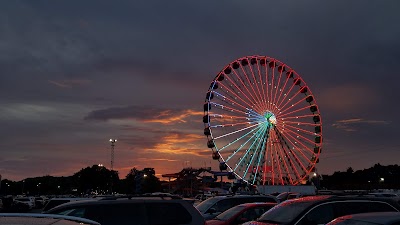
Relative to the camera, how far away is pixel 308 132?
4597 cm

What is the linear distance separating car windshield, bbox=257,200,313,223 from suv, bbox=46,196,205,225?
1.62 meters

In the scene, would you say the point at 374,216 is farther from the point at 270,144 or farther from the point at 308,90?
the point at 308,90

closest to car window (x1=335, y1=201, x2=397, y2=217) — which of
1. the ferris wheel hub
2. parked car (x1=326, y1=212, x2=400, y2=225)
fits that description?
parked car (x1=326, y1=212, x2=400, y2=225)

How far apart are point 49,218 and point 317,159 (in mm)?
44289

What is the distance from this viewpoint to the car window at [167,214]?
9156mm

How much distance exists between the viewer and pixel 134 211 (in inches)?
357

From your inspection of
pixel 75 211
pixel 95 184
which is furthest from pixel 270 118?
pixel 95 184

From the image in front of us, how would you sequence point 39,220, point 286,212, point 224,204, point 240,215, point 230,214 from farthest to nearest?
point 224,204
point 230,214
point 240,215
point 286,212
point 39,220

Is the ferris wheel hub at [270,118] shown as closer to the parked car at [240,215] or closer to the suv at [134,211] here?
the parked car at [240,215]

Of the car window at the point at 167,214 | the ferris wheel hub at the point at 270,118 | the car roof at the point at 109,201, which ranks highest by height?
the ferris wheel hub at the point at 270,118

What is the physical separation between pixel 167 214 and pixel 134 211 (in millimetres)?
652

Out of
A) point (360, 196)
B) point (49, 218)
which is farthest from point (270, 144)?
point (49, 218)

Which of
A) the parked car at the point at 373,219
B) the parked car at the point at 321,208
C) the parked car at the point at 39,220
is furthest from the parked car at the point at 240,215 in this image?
the parked car at the point at 39,220

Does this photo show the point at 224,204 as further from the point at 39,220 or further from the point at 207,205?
the point at 39,220
